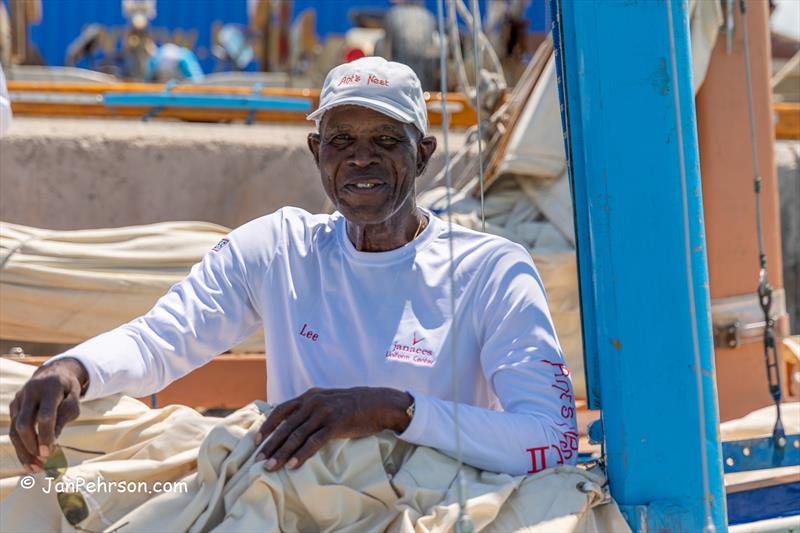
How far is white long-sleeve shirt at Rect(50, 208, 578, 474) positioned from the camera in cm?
218

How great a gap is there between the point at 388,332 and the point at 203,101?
15.7 feet

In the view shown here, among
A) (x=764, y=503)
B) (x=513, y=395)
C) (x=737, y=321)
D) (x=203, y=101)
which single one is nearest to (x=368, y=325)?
(x=513, y=395)

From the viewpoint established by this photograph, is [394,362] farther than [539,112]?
No

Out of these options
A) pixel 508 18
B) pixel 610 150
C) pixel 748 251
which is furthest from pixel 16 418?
pixel 508 18

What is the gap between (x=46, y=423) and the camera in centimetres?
204

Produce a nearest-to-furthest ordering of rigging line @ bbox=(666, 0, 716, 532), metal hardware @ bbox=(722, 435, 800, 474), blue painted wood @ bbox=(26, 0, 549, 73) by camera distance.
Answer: rigging line @ bbox=(666, 0, 716, 532) → metal hardware @ bbox=(722, 435, 800, 474) → blue painted wood @ bbox=(26, 0, 549, 73)

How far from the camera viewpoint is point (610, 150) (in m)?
2.17

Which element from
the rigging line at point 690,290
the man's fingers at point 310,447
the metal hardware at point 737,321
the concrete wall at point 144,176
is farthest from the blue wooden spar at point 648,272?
the concrete wall at point 144,176

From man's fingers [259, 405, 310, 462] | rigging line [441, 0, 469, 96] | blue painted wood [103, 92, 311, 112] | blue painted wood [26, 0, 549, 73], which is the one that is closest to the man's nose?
rigging line [441, 0, 469, 96]

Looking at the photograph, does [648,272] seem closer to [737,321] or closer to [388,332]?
[388,332]

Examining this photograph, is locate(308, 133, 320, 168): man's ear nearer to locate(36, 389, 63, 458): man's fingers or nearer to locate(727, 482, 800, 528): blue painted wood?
locate(36, 389, 63, 458): man's fingers

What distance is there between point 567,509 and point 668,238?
527 millimetres

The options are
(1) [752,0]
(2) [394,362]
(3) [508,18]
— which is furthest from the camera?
(3) [508,18]

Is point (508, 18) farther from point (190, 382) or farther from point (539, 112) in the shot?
point (190, 382)
